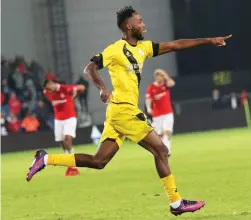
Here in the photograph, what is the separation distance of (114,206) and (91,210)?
1.23ft

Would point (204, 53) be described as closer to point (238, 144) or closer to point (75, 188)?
point (238, 144)

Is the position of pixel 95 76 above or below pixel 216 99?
Answer: above

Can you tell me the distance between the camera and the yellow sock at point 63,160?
10430 mm

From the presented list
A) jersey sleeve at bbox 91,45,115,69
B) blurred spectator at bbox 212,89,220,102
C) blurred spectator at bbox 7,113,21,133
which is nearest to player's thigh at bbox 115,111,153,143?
jersey sleeve at bbox 91,45,115,69

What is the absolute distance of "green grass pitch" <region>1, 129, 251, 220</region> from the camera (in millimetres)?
10594

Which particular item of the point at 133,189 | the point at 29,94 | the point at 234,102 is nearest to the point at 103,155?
the point at 133,189

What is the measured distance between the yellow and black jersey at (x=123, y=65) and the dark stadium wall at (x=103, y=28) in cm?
2363

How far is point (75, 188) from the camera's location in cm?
1452

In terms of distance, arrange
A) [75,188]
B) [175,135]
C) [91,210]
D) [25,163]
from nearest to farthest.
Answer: [91,210] → [75,188] → [25,163] → [175,135]

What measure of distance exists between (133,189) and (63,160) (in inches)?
128

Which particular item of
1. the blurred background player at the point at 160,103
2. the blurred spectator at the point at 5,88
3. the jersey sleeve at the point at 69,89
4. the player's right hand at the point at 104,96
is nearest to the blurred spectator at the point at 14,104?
the blurred spectator at the point at 5,88

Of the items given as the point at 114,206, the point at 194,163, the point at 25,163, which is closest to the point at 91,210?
the point at 114,206

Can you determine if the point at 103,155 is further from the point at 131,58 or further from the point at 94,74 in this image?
the point at 131,58

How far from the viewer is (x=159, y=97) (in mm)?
21141
